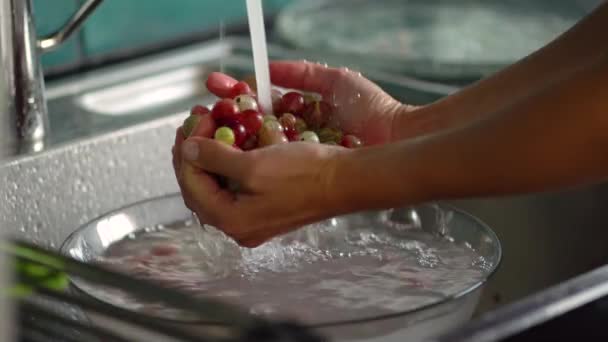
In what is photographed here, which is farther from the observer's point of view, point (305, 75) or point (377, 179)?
point (305, 75)

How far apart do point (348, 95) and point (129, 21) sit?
24.0 inches

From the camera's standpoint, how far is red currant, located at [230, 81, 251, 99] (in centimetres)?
111

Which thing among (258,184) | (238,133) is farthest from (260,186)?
(238,133)

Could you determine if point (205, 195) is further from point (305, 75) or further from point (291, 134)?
point (305, 75)

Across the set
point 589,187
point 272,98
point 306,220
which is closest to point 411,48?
point 589,187

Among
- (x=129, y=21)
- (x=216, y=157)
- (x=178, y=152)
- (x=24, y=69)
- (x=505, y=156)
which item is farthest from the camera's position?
(x=129, y=21)

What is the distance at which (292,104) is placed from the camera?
110cm

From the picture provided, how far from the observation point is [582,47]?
3.40ft

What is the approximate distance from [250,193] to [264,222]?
0.09 ft

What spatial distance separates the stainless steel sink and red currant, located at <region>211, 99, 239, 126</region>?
32 cm

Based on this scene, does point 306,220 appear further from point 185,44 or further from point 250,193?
point 185,44

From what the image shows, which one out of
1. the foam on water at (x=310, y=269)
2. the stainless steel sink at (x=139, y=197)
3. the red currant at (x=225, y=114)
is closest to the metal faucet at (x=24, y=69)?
the stainless steel sink at (x=139, y=197)

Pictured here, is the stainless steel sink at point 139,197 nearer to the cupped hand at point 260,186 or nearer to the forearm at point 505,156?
the cupped hand at point 260,186

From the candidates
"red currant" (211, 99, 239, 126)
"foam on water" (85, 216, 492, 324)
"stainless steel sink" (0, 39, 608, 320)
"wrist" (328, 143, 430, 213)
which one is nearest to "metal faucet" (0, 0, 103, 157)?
"stainless steel sink" (0, 39, 608, 320)
